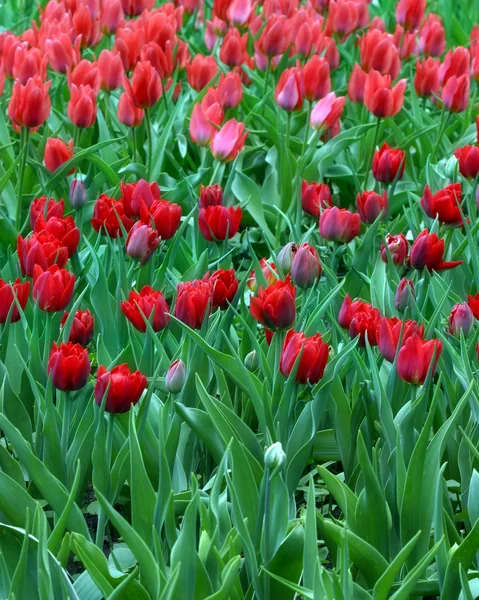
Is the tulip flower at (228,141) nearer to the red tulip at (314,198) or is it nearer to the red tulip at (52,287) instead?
the red tulip at (314,198)

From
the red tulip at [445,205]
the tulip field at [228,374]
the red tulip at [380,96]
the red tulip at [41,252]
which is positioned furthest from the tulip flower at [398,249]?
the red tulip at [380,96]

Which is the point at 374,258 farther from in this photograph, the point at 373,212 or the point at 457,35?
the point at 457,35

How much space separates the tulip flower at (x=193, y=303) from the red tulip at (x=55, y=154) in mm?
762

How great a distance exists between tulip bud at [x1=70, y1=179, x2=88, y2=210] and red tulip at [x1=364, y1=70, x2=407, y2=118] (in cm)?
83

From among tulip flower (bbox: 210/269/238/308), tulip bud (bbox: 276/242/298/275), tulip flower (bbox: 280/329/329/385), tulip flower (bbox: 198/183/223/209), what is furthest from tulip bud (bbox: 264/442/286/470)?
tulip flower (bbox: 198/183/223/209)

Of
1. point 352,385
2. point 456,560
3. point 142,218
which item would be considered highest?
point 142,218

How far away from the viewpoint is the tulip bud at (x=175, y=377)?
1.43m

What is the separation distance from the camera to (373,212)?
2.00 meters

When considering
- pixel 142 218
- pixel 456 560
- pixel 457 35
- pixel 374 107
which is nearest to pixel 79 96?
pixel 142 218

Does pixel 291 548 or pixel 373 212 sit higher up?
pixel 373 212

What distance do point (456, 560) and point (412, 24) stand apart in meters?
2.53

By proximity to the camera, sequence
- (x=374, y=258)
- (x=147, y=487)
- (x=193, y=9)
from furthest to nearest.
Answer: (x=193, y=9), (x=374, y=258), (x=147, y=487)

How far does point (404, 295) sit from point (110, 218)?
598 mm

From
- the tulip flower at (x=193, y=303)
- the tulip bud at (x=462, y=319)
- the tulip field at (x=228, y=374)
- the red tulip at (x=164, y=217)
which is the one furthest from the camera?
the red tulip at (x=164, y=217)
